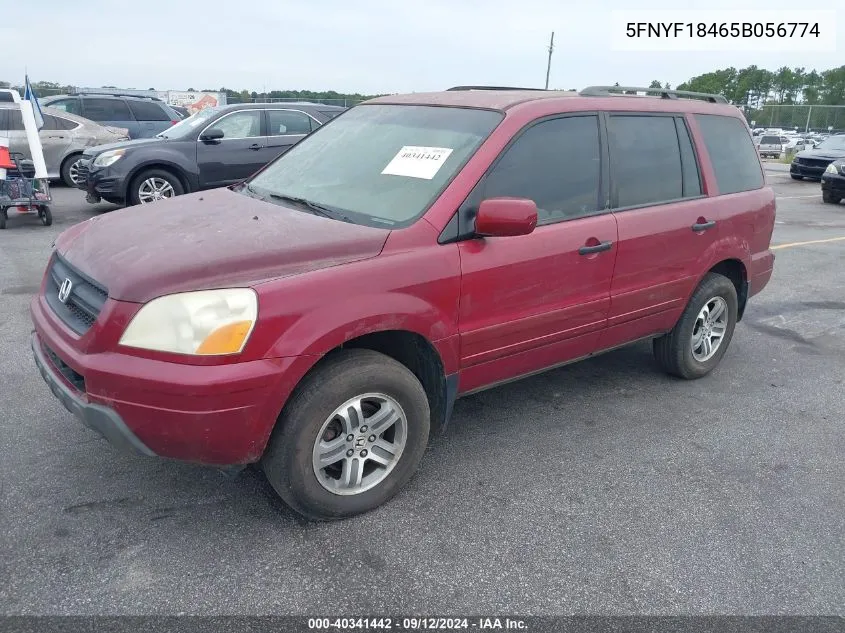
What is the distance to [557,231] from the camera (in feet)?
11.7

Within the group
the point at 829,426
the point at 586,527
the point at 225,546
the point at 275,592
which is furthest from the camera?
the point at 829,426

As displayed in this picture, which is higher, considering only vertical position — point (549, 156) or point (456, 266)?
point (549, 156)

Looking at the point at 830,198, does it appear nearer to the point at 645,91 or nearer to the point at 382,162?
the point at 645,91

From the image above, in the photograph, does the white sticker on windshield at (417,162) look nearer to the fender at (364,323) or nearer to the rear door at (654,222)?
the fender at (364,323)

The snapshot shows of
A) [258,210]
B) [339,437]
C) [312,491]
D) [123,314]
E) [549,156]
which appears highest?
[549,156]

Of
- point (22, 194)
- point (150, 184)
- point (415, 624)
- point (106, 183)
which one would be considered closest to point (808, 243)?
point (150, 184)

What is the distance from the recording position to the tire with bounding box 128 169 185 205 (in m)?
9.88

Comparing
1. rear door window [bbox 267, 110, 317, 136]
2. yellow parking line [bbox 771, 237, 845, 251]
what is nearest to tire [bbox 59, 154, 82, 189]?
rear door window [bbox 267, 110, 317, 136]

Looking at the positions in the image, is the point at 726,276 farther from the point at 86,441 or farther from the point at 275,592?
the point at 86,441

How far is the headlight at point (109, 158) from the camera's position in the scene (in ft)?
32.1

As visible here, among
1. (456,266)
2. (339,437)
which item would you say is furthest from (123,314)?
(456,266)

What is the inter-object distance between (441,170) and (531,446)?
A: 153 centimetres

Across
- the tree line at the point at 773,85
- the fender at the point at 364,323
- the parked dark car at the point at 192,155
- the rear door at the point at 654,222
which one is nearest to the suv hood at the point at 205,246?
the fender at the point at 364,323

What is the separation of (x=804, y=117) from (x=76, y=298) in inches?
1567
